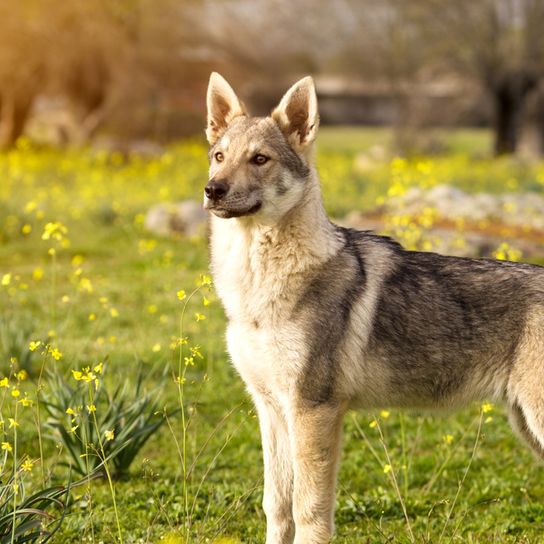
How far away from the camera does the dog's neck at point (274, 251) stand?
4492 millimetres

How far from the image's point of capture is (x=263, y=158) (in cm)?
449

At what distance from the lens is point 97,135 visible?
29.1m

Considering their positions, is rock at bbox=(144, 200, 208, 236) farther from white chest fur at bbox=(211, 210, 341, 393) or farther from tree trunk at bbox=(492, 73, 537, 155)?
tree trunk at bbox=(492, 73, 537, 155)

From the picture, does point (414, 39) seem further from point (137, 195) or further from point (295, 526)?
point (295, 526)

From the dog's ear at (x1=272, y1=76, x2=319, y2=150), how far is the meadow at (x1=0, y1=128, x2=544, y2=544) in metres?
1.01

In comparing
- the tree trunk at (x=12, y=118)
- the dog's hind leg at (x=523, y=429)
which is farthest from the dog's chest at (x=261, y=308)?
the tree trunk at (x=12, y=118)

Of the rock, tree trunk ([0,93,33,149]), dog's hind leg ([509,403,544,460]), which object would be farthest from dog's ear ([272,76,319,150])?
tree trunk ([0,93,33,149])

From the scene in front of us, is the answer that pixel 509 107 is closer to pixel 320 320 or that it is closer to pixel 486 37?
pixel 486 37

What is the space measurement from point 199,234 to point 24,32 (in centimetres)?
1476

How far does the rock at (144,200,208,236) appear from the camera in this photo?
14867mm

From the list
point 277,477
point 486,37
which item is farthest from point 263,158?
point 486,37

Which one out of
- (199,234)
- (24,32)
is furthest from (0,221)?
(24,32)

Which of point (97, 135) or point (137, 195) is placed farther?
point (97, 135)

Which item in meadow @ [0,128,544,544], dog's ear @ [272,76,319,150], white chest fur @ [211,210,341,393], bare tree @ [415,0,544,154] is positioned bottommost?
meadow @ [0,128,544,544]
